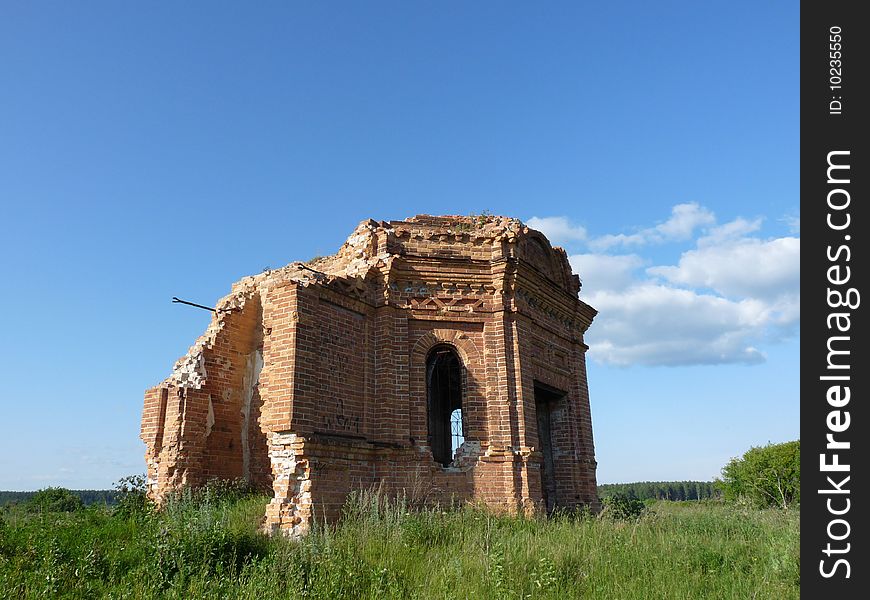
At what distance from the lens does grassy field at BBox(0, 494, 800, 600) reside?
6.01 meters

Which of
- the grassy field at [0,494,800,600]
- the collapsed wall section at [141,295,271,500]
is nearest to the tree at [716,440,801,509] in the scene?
the grassy field at [0,494,800,600]

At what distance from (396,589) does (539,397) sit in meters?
7.43

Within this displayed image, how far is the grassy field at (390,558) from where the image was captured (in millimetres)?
6012

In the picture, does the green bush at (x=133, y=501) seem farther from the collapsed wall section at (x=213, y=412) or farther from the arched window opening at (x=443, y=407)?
the arched window opening at (x=443, y=407)

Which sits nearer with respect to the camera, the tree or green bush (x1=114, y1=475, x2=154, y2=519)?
green bush (x1=114, y1=475, x2=154, y2=519)

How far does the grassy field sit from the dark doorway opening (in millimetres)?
3383

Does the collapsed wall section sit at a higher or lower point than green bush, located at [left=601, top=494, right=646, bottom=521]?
higher

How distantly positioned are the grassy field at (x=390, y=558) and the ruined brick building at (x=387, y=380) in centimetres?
84

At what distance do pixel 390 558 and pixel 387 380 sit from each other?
3.48 metres

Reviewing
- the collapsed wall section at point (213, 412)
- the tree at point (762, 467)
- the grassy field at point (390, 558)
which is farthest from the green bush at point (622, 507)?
the tree at point (762, 467)

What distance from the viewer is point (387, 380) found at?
32.8 ft

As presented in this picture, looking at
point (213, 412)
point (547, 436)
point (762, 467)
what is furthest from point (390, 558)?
point (762, 467)

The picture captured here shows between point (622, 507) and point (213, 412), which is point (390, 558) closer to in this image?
point (213, 412)

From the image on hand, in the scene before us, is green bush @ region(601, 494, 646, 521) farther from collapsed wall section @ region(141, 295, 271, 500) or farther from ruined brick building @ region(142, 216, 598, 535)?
collapsed wall section @ region(141, 295, 271, 500)
